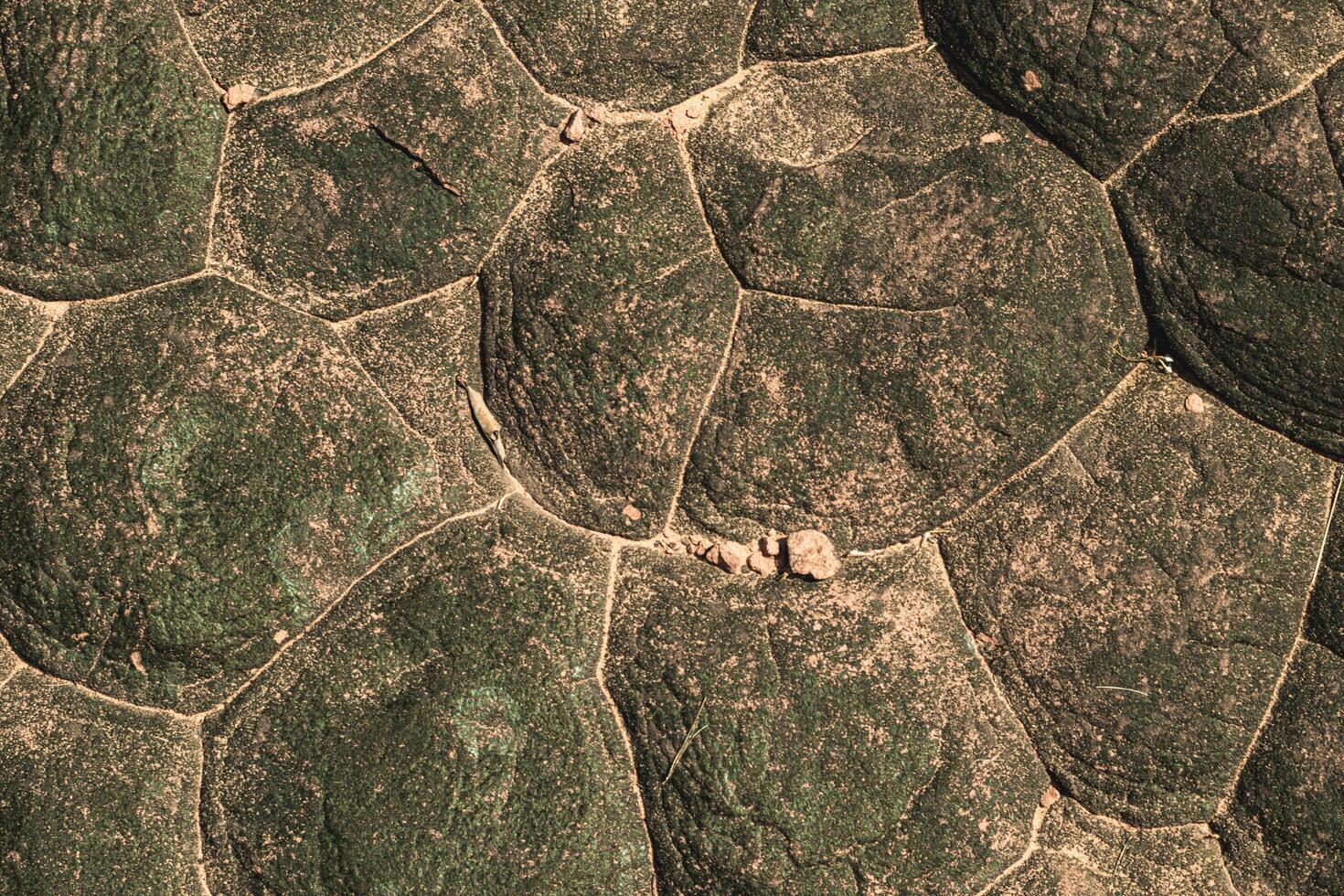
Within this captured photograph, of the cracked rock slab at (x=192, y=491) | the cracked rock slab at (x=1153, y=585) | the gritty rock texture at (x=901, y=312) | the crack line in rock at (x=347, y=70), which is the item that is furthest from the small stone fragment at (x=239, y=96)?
the cracked rock slab at (x=1153, y=585)

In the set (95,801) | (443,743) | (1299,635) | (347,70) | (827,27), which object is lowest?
(95,801)

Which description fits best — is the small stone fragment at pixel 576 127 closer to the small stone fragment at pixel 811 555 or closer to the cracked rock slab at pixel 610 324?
the cracked rock slab at pixel 610 324

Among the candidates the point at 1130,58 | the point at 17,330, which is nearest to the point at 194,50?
the point at 17,330

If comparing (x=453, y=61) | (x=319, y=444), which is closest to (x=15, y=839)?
(x=319, y=444)

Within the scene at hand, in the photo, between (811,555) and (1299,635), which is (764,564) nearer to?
(811,555)

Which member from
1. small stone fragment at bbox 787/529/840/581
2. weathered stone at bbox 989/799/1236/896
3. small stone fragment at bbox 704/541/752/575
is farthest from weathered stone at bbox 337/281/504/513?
weathered stone at bbox 989/799/1236/896

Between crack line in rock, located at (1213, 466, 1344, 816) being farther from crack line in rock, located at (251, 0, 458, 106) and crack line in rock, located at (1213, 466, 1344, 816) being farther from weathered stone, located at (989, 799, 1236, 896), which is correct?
crack line in rock, located at (251, 0, 458, 106)

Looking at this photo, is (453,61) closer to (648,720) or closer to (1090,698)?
(648,720)
